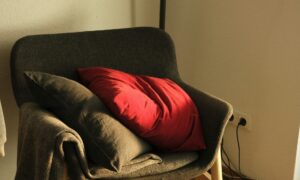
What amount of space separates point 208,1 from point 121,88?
2.83 ft

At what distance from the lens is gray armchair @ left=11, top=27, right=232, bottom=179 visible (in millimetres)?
1241

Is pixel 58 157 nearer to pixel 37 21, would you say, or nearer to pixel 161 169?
pixel 161 169

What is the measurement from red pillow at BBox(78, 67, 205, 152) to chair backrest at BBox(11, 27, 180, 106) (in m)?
0.09

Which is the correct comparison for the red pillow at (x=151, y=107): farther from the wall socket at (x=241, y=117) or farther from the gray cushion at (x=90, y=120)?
the wall socket at (x=241, y=117)

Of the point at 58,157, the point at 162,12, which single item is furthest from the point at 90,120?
the point at 162,12

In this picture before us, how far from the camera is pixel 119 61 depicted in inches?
59.7

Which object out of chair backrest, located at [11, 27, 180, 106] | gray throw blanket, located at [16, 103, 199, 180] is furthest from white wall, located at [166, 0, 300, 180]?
gray throw blanket, located at [16, 103, 199, 180]

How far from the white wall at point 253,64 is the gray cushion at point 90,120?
2.32 feet

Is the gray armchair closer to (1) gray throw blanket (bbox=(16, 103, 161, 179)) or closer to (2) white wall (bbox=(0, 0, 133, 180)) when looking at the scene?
(1) gray throw blanket (bbox=(16, 103, 161, 179))

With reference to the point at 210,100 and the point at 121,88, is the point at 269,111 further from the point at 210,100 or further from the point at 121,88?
the point at 121,88

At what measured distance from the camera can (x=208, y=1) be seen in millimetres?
1858

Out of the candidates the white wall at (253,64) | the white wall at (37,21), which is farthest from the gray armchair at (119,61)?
the white wall at (253,64)

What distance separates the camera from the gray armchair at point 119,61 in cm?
124

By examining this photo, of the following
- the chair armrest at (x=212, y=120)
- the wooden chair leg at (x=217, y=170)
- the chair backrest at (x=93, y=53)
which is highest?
the chair backrest at (x=93, y=53)
